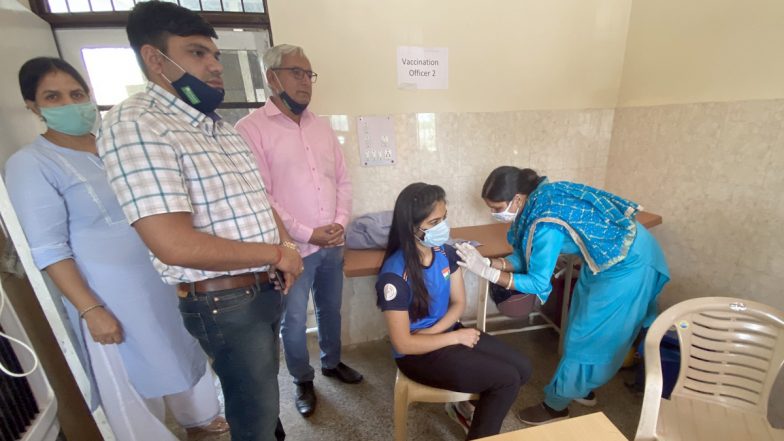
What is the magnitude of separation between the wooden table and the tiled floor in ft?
3.14

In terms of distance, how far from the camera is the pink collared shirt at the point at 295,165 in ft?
5.24

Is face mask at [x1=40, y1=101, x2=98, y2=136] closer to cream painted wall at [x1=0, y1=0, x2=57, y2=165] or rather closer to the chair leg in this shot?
cream painted wall at [x1=0, y1=0, x2=57, y2=165]

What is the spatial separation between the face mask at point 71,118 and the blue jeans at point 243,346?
0.80 metres

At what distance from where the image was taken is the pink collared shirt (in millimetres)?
1597

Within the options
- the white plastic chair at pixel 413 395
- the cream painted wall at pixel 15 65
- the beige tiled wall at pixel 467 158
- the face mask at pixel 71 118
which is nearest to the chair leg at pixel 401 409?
the white plastic chair at pixel 413 395

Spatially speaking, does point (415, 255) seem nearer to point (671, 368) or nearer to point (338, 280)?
point (338, 280)

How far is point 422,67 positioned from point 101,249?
187 cm

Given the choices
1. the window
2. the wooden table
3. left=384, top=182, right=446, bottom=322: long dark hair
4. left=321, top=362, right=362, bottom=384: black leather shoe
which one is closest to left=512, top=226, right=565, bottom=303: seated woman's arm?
left=384, top=182, right=446, bottom=322: long dark hair

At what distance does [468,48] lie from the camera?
2109 mm

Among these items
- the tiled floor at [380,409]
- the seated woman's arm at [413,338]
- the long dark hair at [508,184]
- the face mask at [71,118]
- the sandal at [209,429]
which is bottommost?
the tiled floor at [380,409]

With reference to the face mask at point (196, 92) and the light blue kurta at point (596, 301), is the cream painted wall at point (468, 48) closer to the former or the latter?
the face mask at point (196, 92)

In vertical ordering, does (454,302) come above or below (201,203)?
below

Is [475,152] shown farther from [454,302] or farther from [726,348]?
[726,348]

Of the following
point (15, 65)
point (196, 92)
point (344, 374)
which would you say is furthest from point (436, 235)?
point (15, 65)
